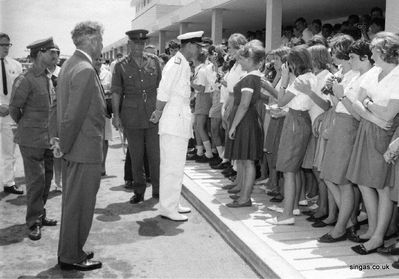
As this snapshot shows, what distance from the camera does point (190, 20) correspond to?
56.9ft

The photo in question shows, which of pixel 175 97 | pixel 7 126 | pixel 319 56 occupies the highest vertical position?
pixel 319 56

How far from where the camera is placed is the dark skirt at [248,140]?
17.9ft

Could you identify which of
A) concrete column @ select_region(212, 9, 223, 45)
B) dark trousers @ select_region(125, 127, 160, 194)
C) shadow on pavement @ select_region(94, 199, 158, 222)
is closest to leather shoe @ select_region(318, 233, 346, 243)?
shadow on pavement @ select_region(94, 199, 158, 222)

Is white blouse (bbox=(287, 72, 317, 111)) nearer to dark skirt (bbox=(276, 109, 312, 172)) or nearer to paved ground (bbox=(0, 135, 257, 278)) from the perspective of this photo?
dark skirt (bbox=(276, 109, 312, 172))

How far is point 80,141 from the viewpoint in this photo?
3.83m

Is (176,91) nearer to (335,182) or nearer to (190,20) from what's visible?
(335,182)

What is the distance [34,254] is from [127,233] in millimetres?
1006

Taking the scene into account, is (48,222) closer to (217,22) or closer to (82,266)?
(82,266)

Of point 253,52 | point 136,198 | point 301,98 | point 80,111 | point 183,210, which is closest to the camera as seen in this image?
point 80,111

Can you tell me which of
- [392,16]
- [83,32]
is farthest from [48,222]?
[392,16]

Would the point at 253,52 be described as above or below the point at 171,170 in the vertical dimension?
above

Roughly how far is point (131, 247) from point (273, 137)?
2360 millimetres

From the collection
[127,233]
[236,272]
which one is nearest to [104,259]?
[127,233]

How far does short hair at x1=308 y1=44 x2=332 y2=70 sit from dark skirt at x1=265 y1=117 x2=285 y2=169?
1.00m
